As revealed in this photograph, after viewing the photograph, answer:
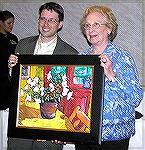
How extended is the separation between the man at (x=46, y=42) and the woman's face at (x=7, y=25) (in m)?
0.69

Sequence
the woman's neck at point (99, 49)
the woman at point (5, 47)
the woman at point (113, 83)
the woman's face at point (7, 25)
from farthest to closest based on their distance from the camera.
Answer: the woman's face at point (7, 25) → the woman at point (5, 47) → the woman's neck at point (99, 49) → the woman at point (113, 83)

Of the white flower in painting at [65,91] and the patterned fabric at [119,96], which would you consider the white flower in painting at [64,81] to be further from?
the patterned fabric at [119,96]

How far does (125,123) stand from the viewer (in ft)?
5.09

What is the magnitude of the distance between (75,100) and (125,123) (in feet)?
0.80

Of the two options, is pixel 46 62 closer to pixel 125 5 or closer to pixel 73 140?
pixel 73 140

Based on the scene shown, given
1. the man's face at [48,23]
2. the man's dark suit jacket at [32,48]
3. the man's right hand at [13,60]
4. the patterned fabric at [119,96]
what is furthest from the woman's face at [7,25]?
the patterned fabric at [119,96]

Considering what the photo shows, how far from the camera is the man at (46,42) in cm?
185

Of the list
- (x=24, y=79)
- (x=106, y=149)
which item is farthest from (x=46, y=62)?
(x=106, y=149)

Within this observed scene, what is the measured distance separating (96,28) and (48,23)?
38 centimetres

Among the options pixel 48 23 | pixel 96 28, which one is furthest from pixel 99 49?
pixel 48 23

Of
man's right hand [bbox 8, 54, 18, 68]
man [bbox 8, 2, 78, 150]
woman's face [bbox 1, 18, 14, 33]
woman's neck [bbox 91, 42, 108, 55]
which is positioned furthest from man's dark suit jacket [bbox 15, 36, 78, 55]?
woman's face [bbox 1, 18, 14, 33]

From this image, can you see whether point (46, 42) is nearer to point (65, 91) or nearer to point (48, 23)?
point (48, 23)

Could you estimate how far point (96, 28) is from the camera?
1.55 meters

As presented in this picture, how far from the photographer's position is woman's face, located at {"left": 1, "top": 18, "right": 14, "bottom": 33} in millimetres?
2579
